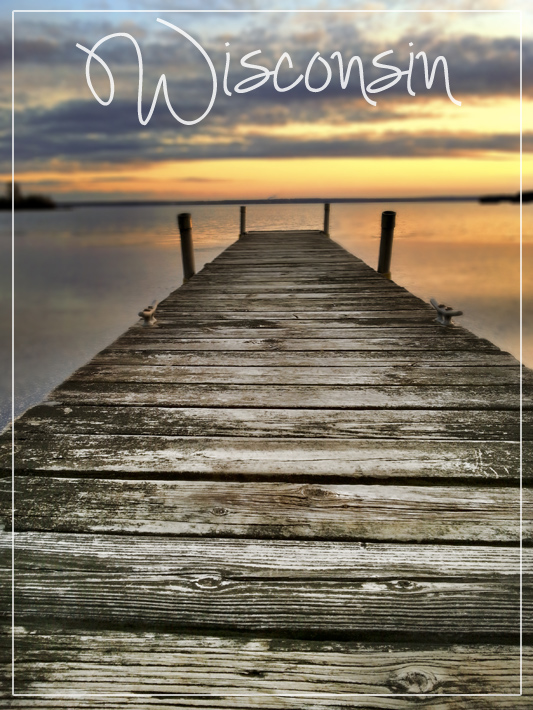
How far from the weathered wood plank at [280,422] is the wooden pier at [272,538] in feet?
0.03

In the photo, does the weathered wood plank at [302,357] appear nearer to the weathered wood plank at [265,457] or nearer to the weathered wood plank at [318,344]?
the weathered wood plank at [318,344]

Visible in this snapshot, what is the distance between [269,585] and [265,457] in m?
0.61

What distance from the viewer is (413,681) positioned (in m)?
0.94

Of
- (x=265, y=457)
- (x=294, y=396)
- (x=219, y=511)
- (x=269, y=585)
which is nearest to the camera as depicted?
(x=269, y=585)

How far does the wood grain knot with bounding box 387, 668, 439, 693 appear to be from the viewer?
3.03ft

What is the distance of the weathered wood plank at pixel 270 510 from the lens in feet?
4.40

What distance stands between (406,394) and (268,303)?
7.29 feet

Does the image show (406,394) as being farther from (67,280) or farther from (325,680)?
(67,280)

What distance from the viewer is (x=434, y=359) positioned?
2.78 m

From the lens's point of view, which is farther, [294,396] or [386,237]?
[386,237]

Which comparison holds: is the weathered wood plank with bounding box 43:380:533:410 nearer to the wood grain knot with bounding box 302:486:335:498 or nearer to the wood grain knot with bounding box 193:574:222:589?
the wood grain knot with bounding box 302:486:335:498

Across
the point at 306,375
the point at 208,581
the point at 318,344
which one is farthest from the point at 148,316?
the point at 208,581

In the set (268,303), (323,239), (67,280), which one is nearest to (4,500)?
(268,303)

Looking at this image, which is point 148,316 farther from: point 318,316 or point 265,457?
point 265,457
